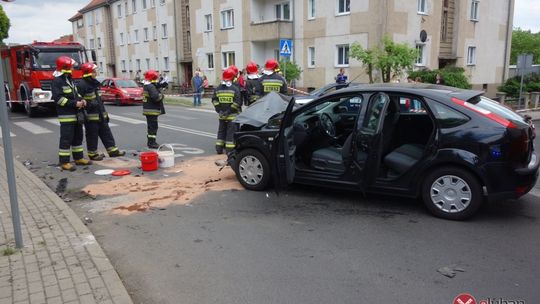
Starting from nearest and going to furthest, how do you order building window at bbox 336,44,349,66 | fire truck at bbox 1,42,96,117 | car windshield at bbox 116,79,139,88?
fire truck at bbox 1,42,96,117 → car windshield at bbox 116,79,139,88 → building window at bbox 336,44,349,66

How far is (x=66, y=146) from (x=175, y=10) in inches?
1251

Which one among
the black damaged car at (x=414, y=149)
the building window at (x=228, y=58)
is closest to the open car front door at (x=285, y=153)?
the black damaged car at (x=414, y=149)

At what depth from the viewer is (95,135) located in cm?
908

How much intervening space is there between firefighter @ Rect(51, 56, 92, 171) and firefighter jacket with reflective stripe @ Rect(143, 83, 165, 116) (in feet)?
5.81

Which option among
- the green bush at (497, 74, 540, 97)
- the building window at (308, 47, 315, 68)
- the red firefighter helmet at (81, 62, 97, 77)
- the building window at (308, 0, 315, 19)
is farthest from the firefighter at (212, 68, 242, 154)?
the green bush at (497, 74, 540, 97)

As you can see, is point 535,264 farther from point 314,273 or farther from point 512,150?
point 314,273

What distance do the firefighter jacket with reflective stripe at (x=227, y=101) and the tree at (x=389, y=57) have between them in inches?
457

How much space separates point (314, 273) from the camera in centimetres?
387

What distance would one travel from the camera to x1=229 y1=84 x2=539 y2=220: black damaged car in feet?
15.7

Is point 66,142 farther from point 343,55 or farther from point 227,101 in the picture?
point 343,55

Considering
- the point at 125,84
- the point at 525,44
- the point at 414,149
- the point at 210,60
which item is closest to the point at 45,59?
the point at 125,84

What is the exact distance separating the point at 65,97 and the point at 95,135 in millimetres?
1057

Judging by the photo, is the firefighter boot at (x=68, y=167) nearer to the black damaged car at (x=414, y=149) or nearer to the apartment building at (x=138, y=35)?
the black damaged car at (x=414, y=149)

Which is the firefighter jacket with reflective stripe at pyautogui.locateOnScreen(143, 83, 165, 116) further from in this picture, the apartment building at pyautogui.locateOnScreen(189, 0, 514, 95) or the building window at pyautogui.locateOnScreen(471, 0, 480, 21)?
the building window at pyautogui.locateOnScreen(471, 0, 480, 21)
